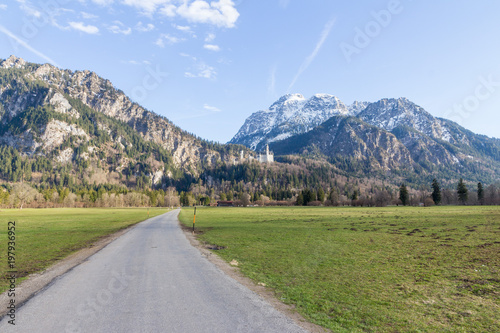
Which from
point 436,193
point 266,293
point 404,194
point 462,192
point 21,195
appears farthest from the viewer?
point 21,195

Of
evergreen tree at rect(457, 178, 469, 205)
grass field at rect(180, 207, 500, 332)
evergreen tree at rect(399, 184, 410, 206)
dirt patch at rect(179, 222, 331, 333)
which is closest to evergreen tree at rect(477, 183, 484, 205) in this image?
evergreen tree at rect(457, 178, 469, 205)

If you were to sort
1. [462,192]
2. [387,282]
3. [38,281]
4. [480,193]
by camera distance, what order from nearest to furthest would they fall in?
1. [387,282]
2. [38,281]
3. [462,192]
4. [480,193]

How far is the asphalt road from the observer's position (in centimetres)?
688

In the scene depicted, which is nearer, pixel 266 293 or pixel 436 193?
pixel 266 293

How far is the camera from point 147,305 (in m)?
8.41

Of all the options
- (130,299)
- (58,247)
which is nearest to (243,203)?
(58,247)

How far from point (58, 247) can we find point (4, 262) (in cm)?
589

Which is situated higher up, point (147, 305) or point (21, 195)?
point (21, 195)

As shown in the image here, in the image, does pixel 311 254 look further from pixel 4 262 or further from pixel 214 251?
pixel 4 262

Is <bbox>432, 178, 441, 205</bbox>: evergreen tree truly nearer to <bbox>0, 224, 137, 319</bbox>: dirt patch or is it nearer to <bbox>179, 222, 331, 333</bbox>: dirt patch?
<bbox>179, 222, 331, 333</bbox>: dirt patch

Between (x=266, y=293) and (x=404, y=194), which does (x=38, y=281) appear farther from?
(x=404, y=194)

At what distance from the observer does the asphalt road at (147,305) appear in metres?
6.88

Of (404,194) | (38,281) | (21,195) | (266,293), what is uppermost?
(404,194)

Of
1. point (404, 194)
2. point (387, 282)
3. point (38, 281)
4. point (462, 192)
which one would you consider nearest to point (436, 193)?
point (462, 192)
